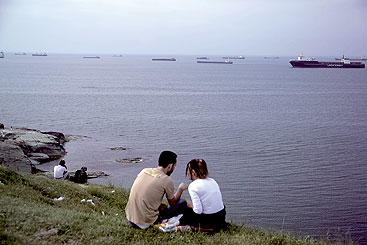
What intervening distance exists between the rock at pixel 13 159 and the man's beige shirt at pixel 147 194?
13.4 metres

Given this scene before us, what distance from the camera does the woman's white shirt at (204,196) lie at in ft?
29.9

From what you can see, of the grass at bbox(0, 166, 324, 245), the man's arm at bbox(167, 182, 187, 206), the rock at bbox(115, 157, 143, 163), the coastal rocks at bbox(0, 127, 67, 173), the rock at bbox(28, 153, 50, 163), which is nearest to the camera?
the grass at bbox(0, 166, 324, 245)

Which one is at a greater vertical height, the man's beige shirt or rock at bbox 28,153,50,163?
the man's beige shirt

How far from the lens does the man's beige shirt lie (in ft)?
29.2

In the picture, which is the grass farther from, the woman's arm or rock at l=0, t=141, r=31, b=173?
rock at l=0, t=141, r=31, b=173

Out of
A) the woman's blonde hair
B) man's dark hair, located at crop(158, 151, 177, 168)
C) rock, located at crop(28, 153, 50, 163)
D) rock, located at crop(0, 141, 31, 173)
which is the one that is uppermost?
man's dark hair, located at crop(158, 151, 177, 168)

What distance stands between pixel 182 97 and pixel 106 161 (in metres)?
51.8

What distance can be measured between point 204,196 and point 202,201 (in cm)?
13

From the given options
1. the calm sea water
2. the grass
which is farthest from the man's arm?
the calm sea water

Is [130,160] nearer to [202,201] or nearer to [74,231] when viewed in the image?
[202,201]

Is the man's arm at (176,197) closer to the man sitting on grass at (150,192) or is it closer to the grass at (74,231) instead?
the man sitting on grass at (150,192)

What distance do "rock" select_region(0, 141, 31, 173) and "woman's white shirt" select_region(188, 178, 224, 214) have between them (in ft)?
45.6

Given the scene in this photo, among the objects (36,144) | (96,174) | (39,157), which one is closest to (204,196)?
(96,174)

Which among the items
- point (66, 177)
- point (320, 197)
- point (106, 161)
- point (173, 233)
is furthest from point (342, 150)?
point (173, 233)
